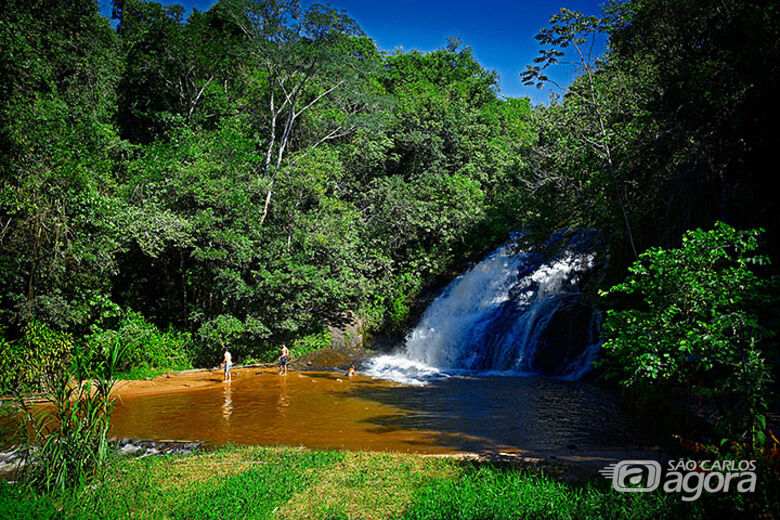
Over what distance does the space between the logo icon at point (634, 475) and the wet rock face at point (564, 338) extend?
8.92m

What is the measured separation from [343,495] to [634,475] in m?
3.39

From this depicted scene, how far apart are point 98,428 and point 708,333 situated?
696 centimetres

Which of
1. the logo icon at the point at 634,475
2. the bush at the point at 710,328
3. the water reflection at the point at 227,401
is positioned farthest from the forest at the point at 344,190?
the water reflection at the point at 227,401

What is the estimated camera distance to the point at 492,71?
119ft

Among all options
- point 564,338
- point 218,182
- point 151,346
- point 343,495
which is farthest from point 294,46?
point 343,495

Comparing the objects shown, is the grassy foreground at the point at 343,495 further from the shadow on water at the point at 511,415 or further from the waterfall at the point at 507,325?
the waterfall at the point at 507,325

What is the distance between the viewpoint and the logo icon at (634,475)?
192 inches

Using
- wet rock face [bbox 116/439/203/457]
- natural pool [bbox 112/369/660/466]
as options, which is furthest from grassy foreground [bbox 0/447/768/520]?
natural pool [bbox 112/369/660/466]

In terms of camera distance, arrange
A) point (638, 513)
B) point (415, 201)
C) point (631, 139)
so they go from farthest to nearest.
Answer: point (415, 201), point (631, 139), point (638, 513)

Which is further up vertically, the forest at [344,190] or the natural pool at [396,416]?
the forest at [344,190]

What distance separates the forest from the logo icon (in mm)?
785

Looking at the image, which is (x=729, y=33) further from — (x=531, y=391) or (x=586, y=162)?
(x=531, y=391)

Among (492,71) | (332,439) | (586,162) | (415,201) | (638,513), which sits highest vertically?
(492,71)

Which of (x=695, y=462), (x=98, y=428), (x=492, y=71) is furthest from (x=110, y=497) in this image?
(x=492, y=71)
